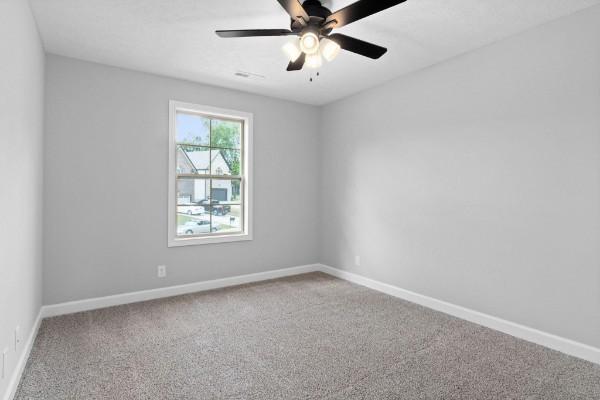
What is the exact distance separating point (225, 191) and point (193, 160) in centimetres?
59

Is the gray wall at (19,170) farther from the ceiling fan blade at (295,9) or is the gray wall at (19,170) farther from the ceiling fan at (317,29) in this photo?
the ceiling fan blade at (295,9)

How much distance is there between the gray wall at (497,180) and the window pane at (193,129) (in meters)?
2.07

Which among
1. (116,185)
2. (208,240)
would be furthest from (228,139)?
(116,185)

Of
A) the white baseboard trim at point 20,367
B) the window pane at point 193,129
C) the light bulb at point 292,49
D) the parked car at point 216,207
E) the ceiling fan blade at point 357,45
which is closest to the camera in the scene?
the white baseboard trim at point 20,367

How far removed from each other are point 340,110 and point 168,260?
3094 millimetres

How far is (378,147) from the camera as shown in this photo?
14.0ft

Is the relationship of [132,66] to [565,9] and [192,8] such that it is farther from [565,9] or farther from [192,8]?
[565,9]

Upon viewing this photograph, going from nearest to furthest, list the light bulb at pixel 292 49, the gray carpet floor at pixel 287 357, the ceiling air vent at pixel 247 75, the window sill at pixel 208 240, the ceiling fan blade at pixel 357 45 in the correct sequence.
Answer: the gray carpet floor at pixel 287 357
the ceiling fan blade at pixel 357 45
the light bulb at pixel 292 49
the ceiling air vent at pixel 247 75
the window sill at pixel 208 240

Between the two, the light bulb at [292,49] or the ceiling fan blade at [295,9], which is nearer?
the ceiling fan blade at [295,9]

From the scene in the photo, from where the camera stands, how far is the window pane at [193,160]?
4126mm

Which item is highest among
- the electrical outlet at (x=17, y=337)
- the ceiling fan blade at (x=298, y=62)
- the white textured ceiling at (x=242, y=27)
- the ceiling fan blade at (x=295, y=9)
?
the white textured ceiling at (x=242, y=27)

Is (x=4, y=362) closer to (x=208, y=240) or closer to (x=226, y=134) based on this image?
(x=208, y=240)

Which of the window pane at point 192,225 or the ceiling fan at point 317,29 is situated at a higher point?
the ceiling fan at point 317,29

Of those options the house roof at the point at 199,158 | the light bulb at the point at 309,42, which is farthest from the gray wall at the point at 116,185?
the light bulb at the point at 309,42
